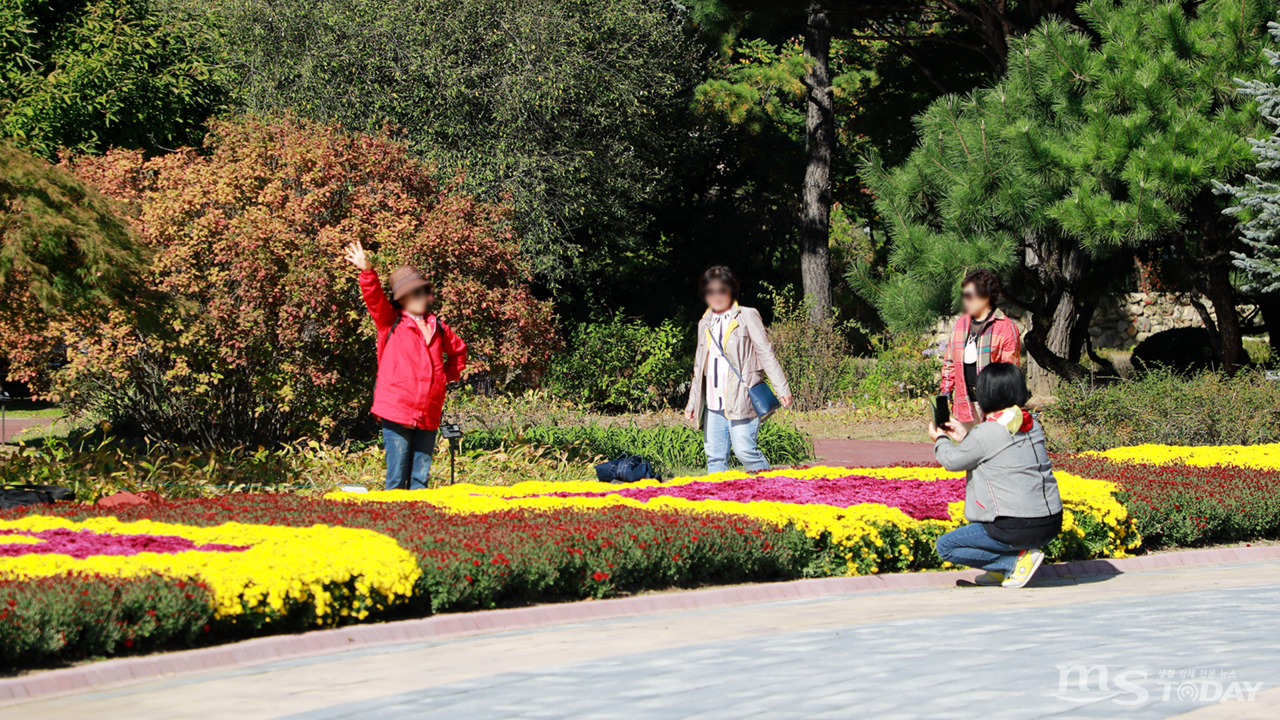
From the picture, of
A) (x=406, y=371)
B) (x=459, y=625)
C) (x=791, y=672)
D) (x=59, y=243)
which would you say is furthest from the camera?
Answer: (x=406, y=371)

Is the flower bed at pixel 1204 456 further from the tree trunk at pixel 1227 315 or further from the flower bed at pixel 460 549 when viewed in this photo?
the flower bed at pixel 460 549

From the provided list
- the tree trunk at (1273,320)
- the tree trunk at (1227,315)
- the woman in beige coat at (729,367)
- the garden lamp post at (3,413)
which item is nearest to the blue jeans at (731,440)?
the woman in beige coat at (729,367)

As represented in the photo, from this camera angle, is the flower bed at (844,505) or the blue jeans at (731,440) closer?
the flower bed at (844,505)

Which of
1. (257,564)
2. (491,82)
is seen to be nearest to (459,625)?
(257,564)

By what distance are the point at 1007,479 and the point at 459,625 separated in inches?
118

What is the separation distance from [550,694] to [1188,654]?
94.8 inches

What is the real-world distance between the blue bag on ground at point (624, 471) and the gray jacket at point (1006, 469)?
3.73m

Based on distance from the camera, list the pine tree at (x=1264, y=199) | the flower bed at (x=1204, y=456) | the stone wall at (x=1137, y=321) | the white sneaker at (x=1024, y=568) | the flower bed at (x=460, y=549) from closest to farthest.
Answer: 1. the flower bed at (x=460, y=549)
2. the white sneaker at (x=1024, y=568)
3. the flower bed at (x=1204, y=456)
4. the pine tree at (x=1264, y=199)
5. the stone wall at (x=1137, y=321)

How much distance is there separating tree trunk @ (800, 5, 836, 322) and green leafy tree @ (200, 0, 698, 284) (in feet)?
9.08

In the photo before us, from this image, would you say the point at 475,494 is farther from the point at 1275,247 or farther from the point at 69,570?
the point at 1275,247

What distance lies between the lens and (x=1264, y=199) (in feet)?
38.4

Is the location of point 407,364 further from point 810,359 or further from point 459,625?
point 810,359

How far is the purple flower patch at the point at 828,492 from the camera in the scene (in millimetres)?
7656

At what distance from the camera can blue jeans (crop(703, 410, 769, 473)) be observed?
8852mm
